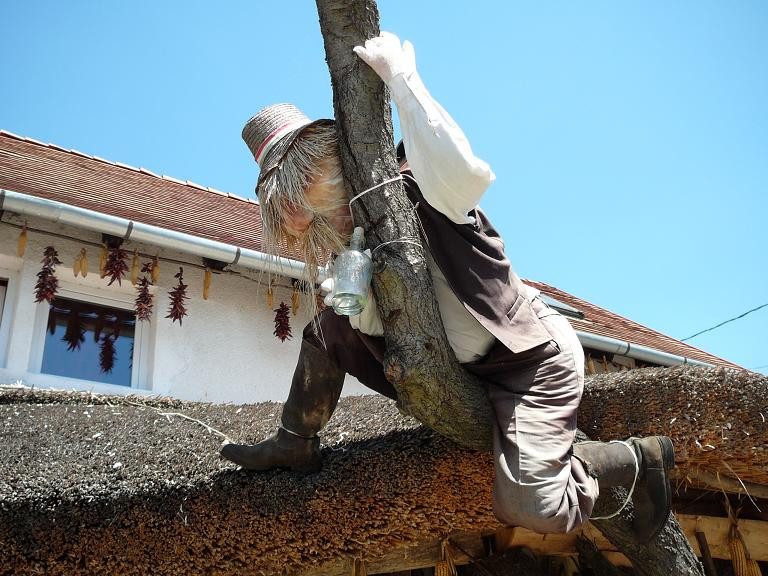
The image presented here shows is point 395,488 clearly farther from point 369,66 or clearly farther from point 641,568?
point 369,66

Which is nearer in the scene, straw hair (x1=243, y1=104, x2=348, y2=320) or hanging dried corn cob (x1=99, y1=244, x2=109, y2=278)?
straw hair (x1=243, y1=104, x2=348, y2=320)

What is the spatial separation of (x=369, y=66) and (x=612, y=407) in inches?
62.1

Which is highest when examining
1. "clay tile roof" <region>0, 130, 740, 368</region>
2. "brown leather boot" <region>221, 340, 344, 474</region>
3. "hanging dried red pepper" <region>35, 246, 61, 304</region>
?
"clay tile roof" <region>0, 130, 740, 368</region>

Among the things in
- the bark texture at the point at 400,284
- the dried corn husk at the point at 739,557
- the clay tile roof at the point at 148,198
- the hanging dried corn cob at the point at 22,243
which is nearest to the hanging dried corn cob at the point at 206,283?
the clay tile roof at the point at 148,198

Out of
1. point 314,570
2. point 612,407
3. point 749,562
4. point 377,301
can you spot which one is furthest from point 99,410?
point 749,562

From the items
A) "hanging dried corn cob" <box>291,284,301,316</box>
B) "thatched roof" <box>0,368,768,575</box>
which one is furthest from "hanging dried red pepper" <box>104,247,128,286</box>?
"thatched roof" <box>0,368,768,575</box>

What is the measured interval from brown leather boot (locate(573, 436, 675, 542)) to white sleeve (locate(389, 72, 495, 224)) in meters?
0.92

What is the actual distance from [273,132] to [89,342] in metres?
3.22

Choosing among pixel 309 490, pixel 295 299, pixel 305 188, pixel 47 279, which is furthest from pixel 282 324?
pixel 305 188

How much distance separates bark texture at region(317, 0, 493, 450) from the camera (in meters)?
3.11

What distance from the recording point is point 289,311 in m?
6.59

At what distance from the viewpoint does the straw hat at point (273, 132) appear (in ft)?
10.7

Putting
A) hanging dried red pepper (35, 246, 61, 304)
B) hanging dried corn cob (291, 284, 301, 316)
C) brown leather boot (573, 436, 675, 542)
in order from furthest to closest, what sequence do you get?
1. hanging dried corn cob (291, 284, 301, 316)
2. hanging dried red pepper (35, 246, 61, 304)
3. brown leather boot (573, 436, 675, 542)

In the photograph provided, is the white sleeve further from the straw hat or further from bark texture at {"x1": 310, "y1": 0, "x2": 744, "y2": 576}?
the straw hat
